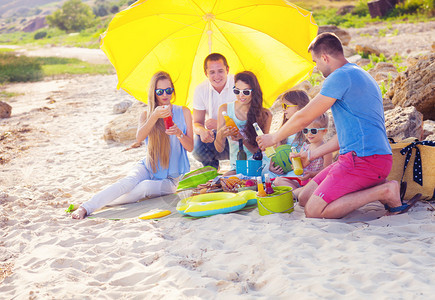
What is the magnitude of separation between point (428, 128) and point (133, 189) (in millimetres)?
3725

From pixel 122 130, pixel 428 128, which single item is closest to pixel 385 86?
pixel 428 128

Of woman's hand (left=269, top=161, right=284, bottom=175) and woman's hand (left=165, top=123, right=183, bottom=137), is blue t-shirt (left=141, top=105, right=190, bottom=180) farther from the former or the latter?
woman's hand (left=269, top=161, right=284, bottom=175)

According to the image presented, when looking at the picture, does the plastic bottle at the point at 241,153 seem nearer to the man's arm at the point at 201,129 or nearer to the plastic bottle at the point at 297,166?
the man's arm at the point at 201,129

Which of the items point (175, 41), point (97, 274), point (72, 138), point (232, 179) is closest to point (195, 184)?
point (232, 179)

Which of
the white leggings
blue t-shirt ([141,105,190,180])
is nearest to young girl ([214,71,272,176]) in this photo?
blue t-shirt ([141,105,190,180])

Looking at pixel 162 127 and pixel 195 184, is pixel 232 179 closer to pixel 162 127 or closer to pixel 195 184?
pixel 195 184

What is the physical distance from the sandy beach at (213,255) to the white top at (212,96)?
1748mm

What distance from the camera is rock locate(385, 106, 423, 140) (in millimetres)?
4797

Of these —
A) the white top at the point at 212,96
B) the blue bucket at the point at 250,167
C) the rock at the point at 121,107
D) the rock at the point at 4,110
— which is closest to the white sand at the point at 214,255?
the blue bucket at the point at 250,167

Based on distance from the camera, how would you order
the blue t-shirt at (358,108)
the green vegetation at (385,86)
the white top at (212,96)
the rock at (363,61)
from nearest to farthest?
the blue t-shirt at (358,108) → the white top at (212,96) → the green vegetation at (385,86) → the rock at (363,61)

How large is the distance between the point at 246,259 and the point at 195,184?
2.13 meters

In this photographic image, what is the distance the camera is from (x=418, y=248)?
2.95 metres

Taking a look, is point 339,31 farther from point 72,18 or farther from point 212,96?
point 72,18

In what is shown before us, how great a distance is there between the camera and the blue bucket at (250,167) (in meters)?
4.89
